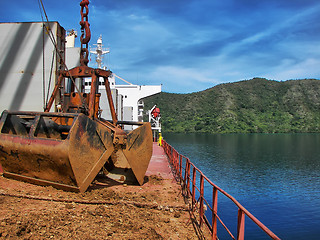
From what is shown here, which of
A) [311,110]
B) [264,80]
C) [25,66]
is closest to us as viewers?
[25,66]

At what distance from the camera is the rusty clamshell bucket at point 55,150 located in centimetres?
550

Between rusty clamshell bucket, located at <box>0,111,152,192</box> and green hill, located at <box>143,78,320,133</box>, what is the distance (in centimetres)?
10976

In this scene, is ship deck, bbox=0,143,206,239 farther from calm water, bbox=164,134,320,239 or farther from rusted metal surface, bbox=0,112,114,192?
calm water, bbox=164,134,320,239

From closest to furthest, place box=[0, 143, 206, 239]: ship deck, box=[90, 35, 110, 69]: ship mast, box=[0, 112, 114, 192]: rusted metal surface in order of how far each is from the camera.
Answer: box=[0, 143, 206, 239]: ship deck, box=[0, 112, 114, 192]: rusted metal surface, box=[90, 35, 110, 69]: ship mast

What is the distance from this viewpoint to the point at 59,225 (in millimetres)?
4082

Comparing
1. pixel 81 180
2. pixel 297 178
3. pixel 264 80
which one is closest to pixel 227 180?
pixel 297 178

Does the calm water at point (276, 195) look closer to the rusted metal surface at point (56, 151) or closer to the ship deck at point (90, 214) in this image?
the ship deck at point (90, 214)

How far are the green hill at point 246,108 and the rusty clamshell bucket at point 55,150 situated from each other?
4321 inches

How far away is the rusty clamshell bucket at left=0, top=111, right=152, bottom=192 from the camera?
5504mm

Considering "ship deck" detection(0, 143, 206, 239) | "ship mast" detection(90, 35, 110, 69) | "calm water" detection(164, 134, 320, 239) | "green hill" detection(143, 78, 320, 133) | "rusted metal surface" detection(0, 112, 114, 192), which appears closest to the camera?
"ship deck" detection(0, 143, 206, 239)

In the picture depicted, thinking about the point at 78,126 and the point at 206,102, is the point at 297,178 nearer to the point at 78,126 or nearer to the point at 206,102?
the point at 78,126

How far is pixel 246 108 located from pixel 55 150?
489 ft

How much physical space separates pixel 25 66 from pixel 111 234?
7307mm

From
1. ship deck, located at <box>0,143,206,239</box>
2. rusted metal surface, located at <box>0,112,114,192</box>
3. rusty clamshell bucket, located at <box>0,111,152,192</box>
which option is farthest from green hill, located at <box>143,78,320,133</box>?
ship deck, located at <box>0,143,206,239</box>
